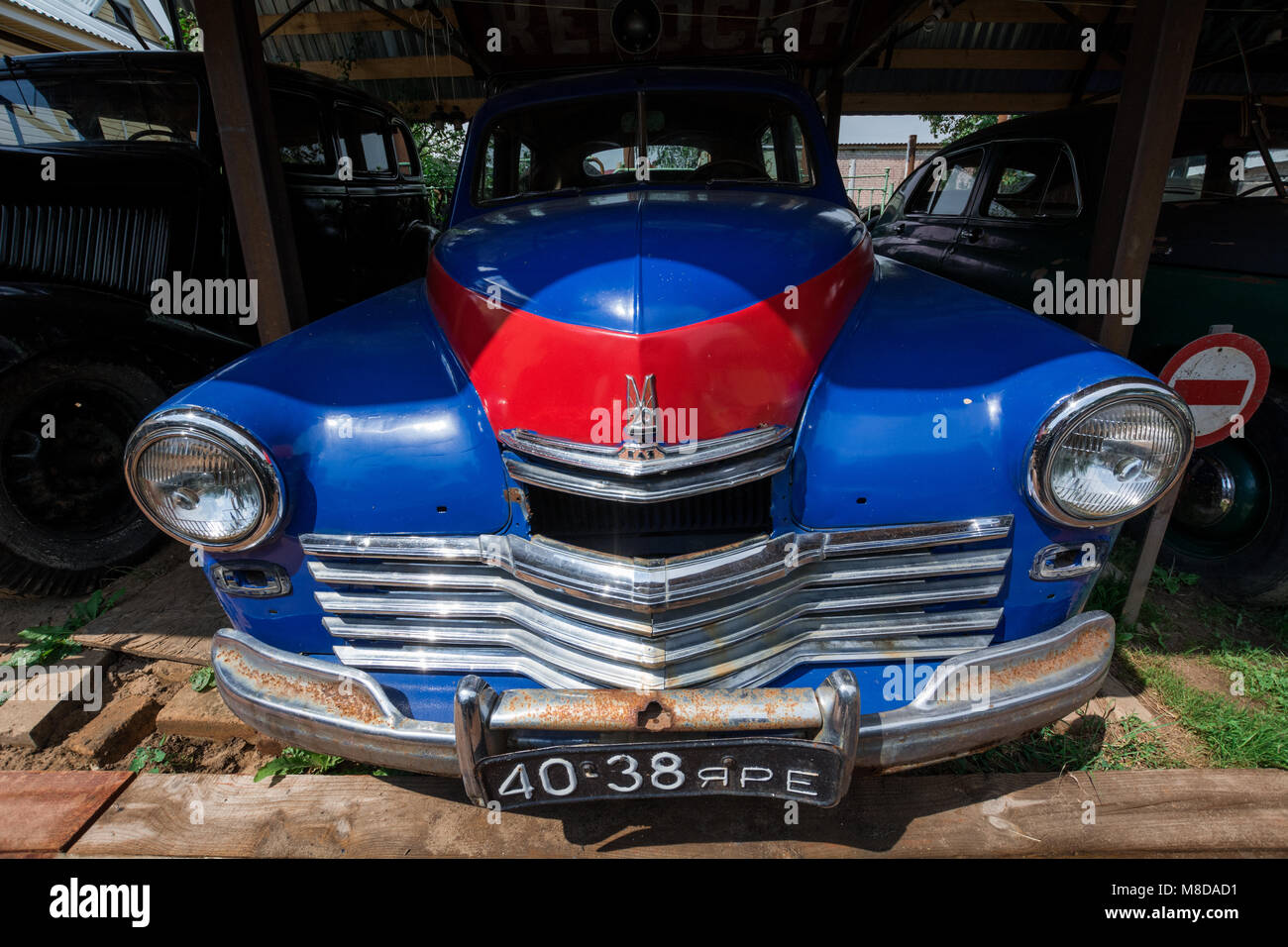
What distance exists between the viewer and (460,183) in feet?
8.93

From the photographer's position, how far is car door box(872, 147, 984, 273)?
4246 mm

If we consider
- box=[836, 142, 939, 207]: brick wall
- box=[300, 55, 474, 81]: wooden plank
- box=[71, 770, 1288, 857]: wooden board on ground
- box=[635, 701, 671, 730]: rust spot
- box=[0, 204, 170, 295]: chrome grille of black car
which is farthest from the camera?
box=[836, 142, 939, 207]: brick wall

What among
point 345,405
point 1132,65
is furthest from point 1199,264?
point 345,405

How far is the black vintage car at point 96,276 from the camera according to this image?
2711mm

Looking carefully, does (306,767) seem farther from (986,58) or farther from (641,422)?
(986,58)

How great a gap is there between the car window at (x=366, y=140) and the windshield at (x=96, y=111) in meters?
1.16

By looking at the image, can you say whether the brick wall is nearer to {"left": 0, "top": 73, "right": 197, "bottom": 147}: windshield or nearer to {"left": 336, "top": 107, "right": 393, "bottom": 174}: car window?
{"left": 336, "top": 107, "right": 393, "bottom": 174}: car window

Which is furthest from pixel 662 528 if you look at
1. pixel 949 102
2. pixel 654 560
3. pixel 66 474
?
pixel 949 102

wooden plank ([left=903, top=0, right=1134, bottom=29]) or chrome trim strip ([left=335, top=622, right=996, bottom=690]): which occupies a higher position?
wooden plank ([left=903, top=0, right=1134, bottom=29])

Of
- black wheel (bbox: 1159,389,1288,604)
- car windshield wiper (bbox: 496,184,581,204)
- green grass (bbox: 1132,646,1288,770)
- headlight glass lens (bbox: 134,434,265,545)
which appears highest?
car windshield wiper (bbox: 496,184,581,204)

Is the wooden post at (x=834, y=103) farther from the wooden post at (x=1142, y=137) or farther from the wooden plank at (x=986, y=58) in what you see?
the wooden post at (x=1142, y=137)

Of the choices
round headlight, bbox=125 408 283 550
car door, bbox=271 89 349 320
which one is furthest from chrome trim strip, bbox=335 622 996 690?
car door, bbox=271 89 349 320

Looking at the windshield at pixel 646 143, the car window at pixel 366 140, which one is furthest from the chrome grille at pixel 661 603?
the car window at pixel 366 140
